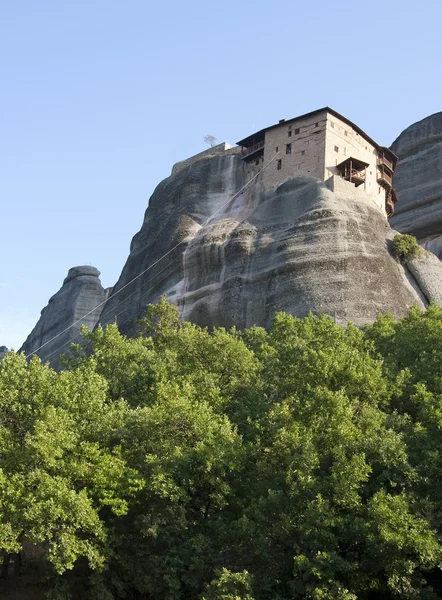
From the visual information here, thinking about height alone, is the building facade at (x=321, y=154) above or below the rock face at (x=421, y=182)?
below

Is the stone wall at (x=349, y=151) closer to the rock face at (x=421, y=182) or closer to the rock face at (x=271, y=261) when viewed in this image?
the rock face at (x=271, y=261)

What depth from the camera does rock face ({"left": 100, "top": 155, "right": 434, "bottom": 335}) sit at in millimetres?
57750

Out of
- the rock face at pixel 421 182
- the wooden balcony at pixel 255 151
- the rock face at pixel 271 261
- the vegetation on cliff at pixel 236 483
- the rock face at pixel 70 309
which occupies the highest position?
the rock face at pixel 421 182

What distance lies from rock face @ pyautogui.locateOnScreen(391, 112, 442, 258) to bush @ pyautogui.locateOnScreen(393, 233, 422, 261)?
81.4 feet

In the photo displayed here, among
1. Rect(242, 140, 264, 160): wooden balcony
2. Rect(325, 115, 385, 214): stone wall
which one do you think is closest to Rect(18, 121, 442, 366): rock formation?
Rect(242, 140, 264, 160): wooden balcony

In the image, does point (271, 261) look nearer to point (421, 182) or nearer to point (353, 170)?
point (353, 170)

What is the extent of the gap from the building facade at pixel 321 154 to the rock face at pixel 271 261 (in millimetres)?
2088

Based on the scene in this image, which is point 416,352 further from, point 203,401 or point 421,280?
point 421,280

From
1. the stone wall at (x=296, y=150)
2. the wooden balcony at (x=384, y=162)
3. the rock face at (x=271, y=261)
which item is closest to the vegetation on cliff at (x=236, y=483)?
the rock face at (x=271, y=261)

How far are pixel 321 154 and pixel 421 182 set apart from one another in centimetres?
3222

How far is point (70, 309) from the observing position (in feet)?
332

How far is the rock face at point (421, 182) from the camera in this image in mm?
92438

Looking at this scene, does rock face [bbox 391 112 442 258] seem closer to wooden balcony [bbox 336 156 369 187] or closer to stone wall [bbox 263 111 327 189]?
wooden balcony [bbox 336 156 369 187]

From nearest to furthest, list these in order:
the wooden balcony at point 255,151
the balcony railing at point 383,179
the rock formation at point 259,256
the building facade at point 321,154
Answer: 1. the rock formation at point 259,256
2. the building facade at point 321,154
3. the balcony railing at point 383,179
4. the wooden balcony at point 255,151
